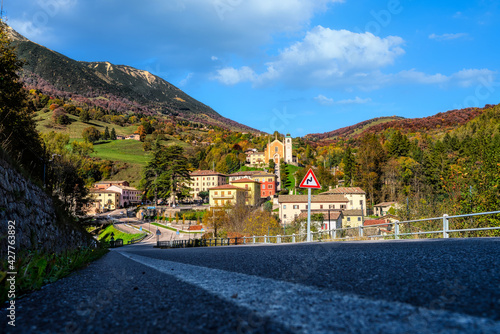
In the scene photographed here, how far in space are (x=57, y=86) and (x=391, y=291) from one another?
232 metres

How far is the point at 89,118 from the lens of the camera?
6068 inches

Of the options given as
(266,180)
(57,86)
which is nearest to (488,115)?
(266,180)

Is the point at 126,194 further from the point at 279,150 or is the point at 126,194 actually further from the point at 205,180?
the point at 279,150

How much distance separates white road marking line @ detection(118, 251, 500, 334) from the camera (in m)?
1.53

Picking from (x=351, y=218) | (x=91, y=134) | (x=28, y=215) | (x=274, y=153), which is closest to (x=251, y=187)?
(x=351, y=218)

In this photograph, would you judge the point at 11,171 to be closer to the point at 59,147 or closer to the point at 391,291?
the point at 391,291

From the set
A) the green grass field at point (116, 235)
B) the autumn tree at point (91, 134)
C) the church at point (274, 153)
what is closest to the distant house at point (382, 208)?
the green grass field at point (116, 235)

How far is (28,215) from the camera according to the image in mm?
7918

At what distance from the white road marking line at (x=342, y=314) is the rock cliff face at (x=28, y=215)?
5.41m

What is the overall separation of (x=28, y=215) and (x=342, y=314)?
8.59 m

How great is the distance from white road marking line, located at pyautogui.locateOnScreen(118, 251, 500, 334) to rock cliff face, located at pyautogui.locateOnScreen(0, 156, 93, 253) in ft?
17.7

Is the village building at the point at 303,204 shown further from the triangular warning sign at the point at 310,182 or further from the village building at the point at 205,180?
the triangular warning sign at the point at 310,182

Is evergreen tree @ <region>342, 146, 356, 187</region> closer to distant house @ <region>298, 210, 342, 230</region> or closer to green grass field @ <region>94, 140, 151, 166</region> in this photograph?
distant house @ <region>298, 210, 342, 230</region>

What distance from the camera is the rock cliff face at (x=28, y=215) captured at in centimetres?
676
